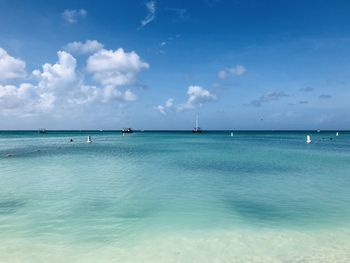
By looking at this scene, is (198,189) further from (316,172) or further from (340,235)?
(316,172)

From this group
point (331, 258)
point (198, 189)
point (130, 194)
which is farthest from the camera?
point (198, 189)

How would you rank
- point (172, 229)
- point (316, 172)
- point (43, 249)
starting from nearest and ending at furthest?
point (43, 249)
point (172, 229)
point (316, 172)

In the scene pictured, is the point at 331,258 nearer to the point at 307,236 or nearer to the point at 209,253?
the point at 307,236

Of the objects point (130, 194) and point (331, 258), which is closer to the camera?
point (331, 258)

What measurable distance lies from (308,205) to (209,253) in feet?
21.9

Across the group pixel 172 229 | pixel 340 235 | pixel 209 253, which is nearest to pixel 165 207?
pixel 172 229

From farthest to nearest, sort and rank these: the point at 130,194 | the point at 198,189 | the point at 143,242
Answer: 1. the point at 198,189
2. the point at 130,194
3. the point at 143,242

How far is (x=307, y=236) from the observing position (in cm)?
913

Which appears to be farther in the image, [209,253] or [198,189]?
[198,189]

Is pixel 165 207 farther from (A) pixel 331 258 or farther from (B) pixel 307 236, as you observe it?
(A) pixel 331 258

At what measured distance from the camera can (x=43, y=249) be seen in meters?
8.26

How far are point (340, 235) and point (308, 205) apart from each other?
3.62 m

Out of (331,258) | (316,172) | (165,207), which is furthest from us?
(316,172)

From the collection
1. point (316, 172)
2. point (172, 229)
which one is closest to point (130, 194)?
point (172, 229)
